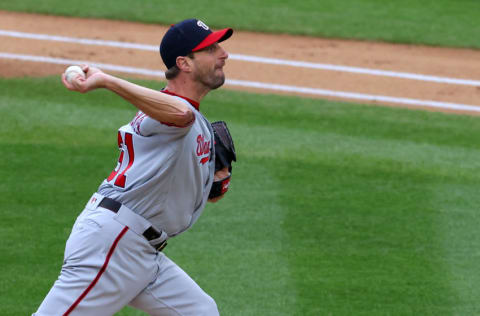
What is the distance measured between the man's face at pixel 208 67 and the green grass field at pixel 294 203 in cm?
234

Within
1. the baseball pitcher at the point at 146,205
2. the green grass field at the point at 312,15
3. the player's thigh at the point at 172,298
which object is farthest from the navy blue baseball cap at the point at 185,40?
the green grass field at the point at 312,15

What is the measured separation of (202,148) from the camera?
16.4 feet

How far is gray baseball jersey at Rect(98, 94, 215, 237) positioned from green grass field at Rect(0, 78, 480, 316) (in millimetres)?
1961

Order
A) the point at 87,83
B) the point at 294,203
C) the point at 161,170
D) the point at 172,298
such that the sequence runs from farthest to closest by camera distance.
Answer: the point at 294,203 < the point at 172,298 < the point at 161,170 < the point at 87,83

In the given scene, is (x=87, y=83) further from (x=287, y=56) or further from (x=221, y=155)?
(x=287, y=56)

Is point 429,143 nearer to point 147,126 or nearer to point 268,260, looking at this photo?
point 268,260

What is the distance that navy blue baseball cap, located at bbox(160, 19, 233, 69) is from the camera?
502 centimetres

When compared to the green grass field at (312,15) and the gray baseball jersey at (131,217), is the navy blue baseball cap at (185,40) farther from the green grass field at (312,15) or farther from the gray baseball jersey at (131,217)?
the green grass field at (312,15)

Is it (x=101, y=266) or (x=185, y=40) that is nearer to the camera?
(x=101, y=266)

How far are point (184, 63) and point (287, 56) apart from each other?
8.56 meters

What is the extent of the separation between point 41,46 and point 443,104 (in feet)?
19.1

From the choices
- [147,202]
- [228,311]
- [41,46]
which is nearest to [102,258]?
[147,202]

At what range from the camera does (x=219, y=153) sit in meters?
5.30

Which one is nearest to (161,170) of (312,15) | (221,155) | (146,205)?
(146,205)
